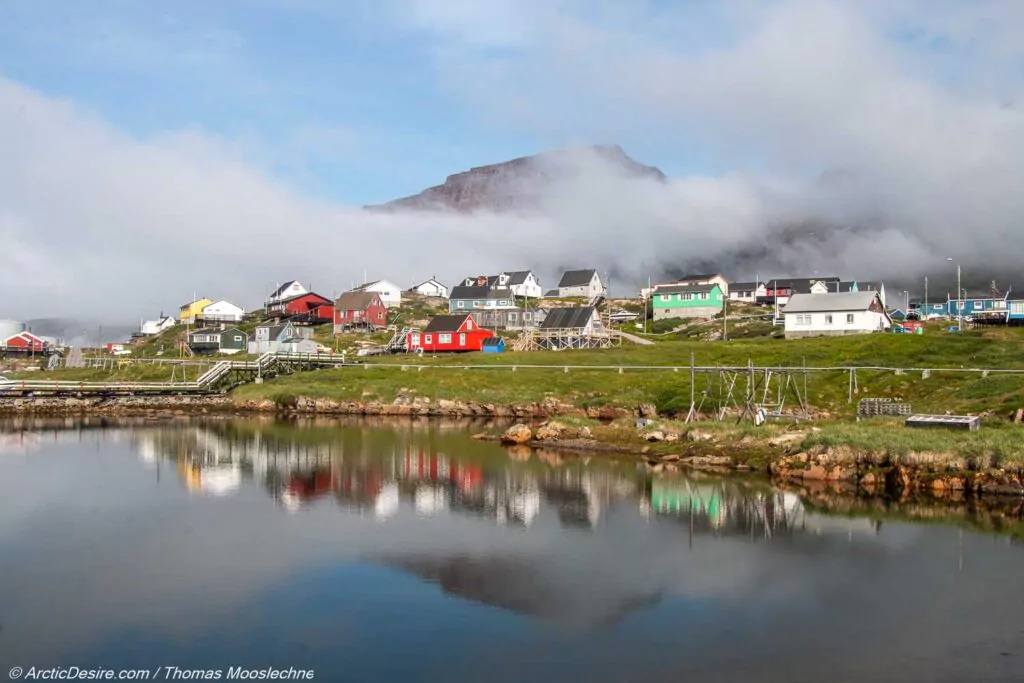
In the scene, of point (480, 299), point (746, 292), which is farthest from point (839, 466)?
point (746, 292)

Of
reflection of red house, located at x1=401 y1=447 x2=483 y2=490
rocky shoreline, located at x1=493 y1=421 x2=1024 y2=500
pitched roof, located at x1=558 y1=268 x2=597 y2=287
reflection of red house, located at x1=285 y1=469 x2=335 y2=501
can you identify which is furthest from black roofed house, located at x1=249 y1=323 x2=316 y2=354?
reflection of red house, located at x1=285 y1=469 x2=335 y2=501

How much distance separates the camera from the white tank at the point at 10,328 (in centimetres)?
12900

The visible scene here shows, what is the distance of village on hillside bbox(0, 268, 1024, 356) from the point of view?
281ft

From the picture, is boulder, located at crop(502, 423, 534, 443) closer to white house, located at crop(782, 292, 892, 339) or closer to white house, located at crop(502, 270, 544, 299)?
white house, located at crop(782, 292, 892, 339)

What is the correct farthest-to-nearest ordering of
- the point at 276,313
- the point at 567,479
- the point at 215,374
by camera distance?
the point at 276,313 → the point at 215,374 → the point at 567,479

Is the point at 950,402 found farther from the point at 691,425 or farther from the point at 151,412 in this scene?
the point at 151,412

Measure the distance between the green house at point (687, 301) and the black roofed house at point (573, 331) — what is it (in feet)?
59.2

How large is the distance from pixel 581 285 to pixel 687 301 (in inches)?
1065

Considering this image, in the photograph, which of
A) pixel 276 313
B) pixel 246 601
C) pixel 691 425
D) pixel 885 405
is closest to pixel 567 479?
pixel 691 425

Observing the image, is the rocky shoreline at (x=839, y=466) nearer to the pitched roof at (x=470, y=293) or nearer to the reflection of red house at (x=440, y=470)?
the reflection of red house at (x=440, y=470)

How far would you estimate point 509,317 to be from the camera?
105 m

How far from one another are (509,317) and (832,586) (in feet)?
276

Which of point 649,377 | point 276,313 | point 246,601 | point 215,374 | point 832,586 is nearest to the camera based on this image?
point 246,601

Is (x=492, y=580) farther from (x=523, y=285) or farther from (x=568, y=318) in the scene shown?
(x=523, y=285)
